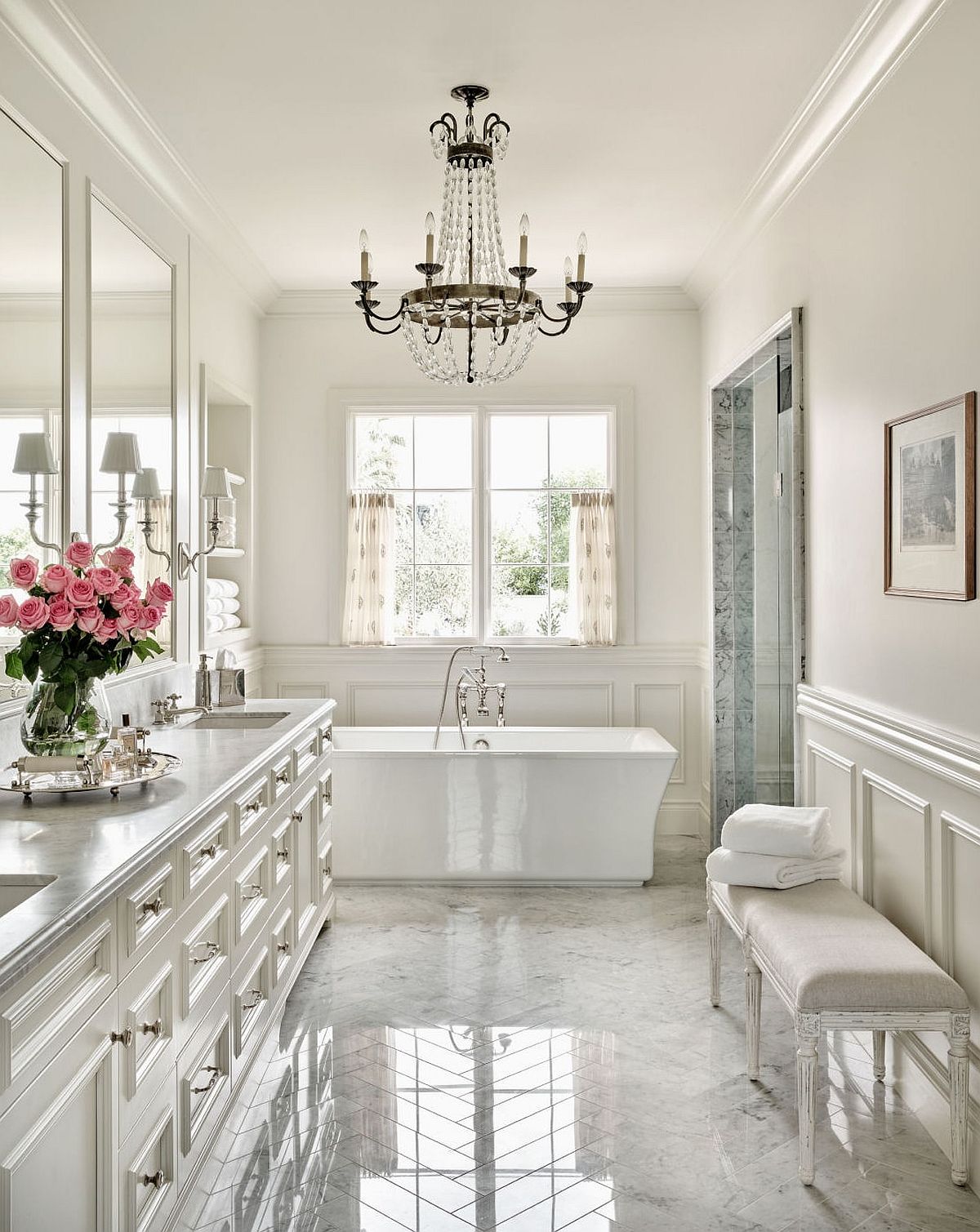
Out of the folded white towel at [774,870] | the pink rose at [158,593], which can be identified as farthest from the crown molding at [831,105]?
the pink rose at [158,593]

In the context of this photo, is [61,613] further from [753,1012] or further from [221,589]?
[221,589]

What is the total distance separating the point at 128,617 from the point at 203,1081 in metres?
1.03

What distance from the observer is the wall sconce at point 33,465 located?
2600 mm

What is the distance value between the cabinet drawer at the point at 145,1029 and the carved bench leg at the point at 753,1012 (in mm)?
1549

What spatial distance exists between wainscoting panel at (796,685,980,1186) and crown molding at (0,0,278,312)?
2.87 m

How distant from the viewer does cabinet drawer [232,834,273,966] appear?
2564mm

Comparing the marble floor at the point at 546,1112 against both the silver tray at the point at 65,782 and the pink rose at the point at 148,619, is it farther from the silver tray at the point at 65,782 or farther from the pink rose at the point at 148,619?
the pink rose at the point at 148,619

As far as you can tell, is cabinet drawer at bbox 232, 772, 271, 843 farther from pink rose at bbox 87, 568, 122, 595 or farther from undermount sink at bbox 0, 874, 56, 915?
undermount sink at bbox 0, 874, 56, 915

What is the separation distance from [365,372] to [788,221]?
2469 millimetres

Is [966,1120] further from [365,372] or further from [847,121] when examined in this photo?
[365,372]

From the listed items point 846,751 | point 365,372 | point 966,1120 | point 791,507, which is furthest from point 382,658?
point 966,1120

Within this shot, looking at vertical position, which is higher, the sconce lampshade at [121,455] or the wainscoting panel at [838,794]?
the sconce lampshade at [121,455]

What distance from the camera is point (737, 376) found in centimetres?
487

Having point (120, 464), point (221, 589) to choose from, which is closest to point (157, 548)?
point (120, 464)
